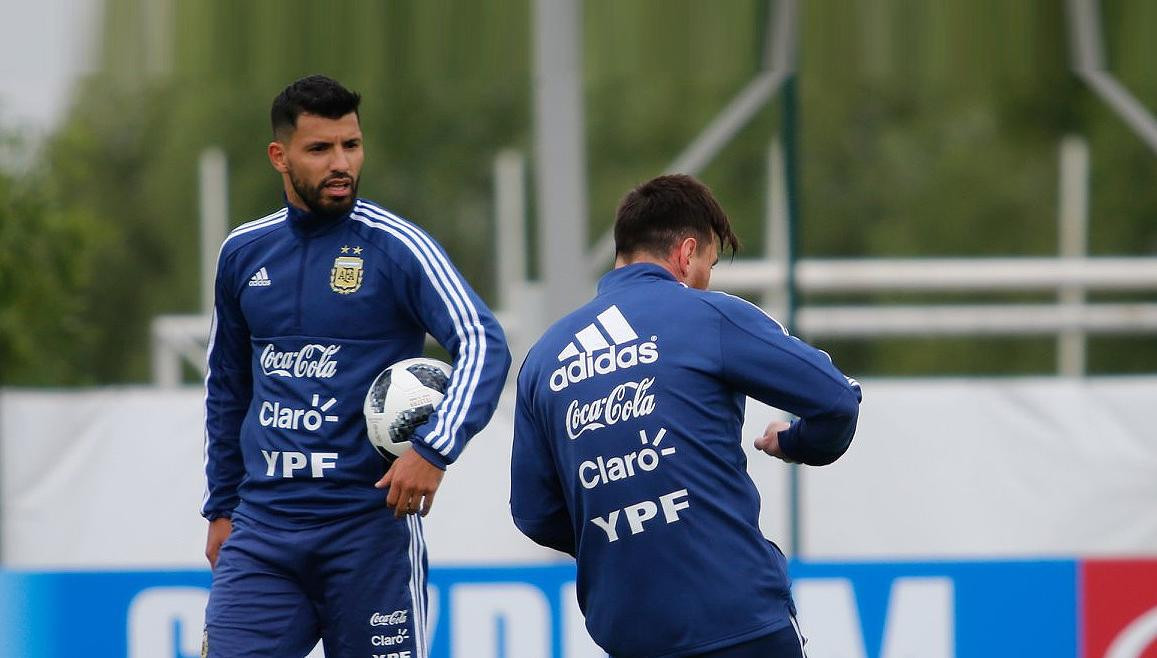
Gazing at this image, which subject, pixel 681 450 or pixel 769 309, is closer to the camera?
pixel 681 450

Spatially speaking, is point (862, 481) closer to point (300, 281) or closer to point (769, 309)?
point (769, 309)

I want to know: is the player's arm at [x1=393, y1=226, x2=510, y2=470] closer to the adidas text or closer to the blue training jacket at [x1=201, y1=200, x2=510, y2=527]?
the blue training jacket at [x1=201, y1=200, x2=510, y2=527]

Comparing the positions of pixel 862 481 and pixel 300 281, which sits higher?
pixel 300 281

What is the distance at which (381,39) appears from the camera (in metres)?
7.71

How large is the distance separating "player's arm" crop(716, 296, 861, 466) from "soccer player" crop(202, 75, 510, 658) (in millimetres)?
747

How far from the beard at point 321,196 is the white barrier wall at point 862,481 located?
2.80 metres

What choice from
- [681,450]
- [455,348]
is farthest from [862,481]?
[681,450]

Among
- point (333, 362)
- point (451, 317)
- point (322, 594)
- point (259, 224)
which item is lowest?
point (322, 594)

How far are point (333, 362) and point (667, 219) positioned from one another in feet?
3.13

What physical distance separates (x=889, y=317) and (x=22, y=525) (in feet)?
18.3

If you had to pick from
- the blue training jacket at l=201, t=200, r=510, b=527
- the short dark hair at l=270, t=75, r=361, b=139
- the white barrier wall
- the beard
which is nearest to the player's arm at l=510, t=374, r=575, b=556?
the blue training jacket at l=201, t=200, r=510, b=527

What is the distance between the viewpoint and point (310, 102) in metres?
4.27

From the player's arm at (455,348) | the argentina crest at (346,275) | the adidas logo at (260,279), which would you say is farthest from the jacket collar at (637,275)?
the adidas logo at (260,279)

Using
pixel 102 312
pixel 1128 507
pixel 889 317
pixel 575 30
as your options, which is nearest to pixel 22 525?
pixel 575 30
